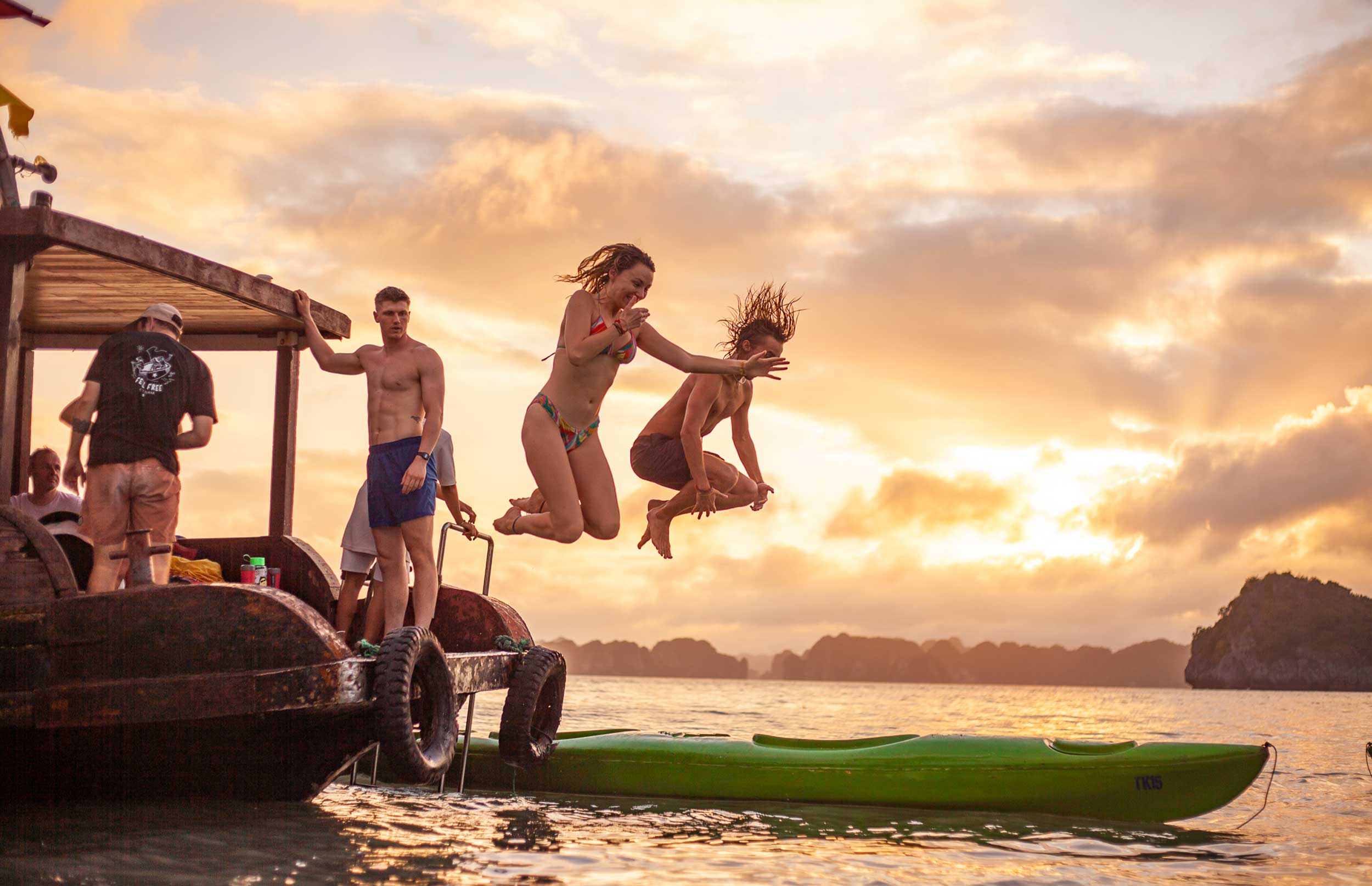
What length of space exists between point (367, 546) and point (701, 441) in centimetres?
272

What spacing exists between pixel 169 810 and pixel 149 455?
2140 millimetres

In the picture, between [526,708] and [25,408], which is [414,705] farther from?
[25,408]

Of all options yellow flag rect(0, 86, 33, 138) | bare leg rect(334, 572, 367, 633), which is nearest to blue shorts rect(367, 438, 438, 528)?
bare leg rect(334, 572, 367, 633)

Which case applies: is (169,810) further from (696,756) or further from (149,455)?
(696,756)

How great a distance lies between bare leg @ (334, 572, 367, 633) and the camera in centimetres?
857

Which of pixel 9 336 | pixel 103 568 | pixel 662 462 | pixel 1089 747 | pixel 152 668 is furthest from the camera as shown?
pixel 1089 747

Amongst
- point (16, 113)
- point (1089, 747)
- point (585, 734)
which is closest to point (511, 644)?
point (585, 734)

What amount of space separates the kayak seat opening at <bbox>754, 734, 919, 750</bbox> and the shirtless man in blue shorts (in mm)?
4524

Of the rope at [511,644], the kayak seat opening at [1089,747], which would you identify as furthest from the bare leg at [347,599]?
the kayak seat opening at [1089,747]

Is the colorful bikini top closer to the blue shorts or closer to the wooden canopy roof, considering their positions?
the blue shorts

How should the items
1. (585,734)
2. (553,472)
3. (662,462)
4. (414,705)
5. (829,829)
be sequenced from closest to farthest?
(414,705), (553,472), (829,829), (662,462), (585,734)

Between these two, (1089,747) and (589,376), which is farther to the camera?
(1089,747)

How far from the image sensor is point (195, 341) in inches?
380

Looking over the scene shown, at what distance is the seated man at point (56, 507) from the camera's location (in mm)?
8219
